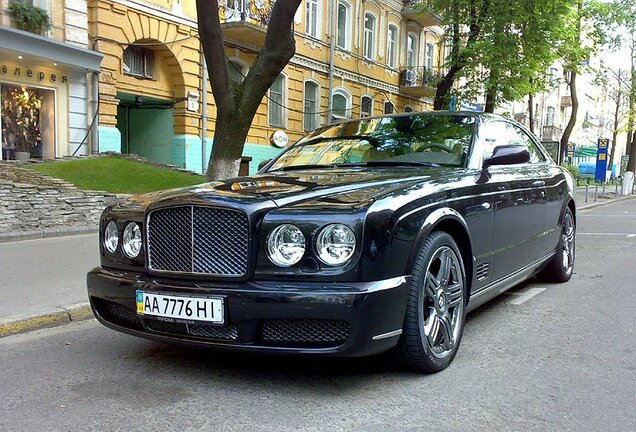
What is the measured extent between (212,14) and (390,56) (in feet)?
63.8

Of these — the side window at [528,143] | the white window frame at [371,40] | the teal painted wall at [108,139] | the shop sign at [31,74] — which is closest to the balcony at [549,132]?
the white window frame at [371,40]

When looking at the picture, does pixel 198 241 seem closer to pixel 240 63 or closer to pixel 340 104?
pixel 240 63

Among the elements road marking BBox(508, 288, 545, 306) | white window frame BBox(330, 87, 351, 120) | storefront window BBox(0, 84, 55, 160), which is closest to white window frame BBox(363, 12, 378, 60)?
white window frame BBox(330, 87, 351, 120)

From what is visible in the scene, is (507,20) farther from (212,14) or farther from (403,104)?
(403,104)

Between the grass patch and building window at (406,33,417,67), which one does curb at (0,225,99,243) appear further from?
building window at (406,33,417,67)

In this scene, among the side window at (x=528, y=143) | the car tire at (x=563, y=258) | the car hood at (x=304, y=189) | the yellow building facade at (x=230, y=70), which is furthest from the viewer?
the yellow building facade at (x=230, y=70)

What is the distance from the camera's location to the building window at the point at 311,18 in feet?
68.9

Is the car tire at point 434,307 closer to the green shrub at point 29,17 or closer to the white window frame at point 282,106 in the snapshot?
the green shrub at point 29,17

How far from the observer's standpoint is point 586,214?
1719cm

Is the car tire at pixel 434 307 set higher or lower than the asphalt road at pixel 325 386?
higher

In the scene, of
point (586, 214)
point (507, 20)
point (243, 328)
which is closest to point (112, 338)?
point (243, 328)

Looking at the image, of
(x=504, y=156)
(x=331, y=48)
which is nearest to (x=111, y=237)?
(x=504, y=156)

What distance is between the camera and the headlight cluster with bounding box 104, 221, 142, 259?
3.42m

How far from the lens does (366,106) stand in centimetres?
2480
